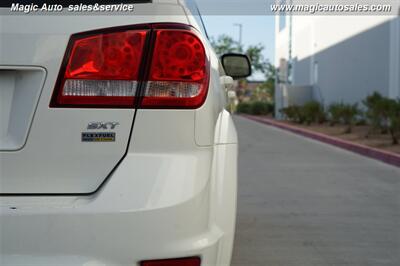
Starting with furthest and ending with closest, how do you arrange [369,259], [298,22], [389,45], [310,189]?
[298,22], [389,45], [310,189], [369,259]

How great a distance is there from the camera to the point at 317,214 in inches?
219

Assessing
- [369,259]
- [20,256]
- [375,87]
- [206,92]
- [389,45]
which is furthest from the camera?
[375,87]

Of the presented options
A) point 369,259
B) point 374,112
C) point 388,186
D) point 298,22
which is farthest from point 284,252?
point 298,22

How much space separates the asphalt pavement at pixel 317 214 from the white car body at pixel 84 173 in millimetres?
2079

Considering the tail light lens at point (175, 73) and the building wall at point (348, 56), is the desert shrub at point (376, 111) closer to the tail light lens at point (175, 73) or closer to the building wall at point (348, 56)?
the building wall at point (348, 56)

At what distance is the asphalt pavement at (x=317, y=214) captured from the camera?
417 cm

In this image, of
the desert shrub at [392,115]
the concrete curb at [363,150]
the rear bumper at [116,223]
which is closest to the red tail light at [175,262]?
the rear bumper at [116,223]

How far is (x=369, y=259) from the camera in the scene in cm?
407

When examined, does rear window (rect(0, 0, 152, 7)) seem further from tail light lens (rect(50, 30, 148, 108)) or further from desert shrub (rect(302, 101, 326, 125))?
desert shrub (rect(302, 101, 326, 125))

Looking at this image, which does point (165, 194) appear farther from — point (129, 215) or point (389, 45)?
point (389, 45)

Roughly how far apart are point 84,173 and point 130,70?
1.39ft

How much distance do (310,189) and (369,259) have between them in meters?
3.07

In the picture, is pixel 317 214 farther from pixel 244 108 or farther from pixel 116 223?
pixel 244 108

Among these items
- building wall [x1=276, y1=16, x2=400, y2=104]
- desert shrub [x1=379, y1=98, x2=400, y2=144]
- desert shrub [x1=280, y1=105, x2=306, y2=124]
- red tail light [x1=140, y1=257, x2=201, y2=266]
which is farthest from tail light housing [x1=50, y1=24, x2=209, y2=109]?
desert shrub [x1=280, y1=105, x2=306, y2=124]
